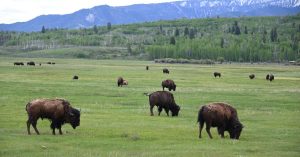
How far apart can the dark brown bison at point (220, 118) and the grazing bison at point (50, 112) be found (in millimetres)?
6788

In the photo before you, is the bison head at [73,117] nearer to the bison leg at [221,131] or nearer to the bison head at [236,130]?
the bison leg at [221,131]

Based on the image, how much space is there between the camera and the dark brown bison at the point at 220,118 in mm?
25781

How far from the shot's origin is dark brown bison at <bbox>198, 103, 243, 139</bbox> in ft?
84.6

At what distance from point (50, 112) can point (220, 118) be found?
28.0 feet

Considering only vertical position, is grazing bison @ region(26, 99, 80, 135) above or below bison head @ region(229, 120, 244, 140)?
above

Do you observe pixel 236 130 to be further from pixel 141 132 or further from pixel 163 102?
pixel 163 102

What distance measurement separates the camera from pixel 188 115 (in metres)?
36.7

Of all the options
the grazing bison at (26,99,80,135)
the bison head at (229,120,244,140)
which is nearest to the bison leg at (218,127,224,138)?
the bison head at (229,120,244,140)

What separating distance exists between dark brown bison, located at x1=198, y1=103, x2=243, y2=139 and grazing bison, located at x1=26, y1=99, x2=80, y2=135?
6.79 meters

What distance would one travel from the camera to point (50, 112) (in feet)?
85.8

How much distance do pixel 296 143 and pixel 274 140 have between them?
A: 46.1 inches

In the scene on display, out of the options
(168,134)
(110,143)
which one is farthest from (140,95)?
(110,143)

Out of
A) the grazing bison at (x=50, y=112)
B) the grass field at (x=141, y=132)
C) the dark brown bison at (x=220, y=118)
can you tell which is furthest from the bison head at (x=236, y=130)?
the grazing bison at (x=50, y=112)

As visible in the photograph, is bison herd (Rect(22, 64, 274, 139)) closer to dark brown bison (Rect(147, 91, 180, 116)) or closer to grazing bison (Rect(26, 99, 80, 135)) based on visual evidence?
grazing bison (Rect(26, 99, 80, 135))
